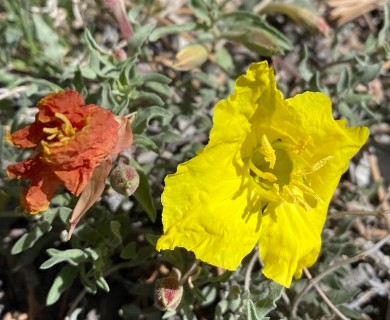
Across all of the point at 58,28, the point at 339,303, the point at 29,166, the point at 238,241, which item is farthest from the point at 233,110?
the point at 58,28

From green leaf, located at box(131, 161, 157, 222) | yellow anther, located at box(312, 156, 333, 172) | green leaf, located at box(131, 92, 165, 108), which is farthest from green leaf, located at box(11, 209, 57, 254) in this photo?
yellow anther, located at box(312, 156, 333, 172)

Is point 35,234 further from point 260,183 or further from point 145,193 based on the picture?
point 260,183

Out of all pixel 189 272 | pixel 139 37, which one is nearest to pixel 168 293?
pixel 189 272

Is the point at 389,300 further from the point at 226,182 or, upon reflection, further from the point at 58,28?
the point at 58,28

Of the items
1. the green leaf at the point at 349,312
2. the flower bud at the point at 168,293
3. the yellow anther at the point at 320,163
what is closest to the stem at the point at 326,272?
the green leaf at the point at 349,312

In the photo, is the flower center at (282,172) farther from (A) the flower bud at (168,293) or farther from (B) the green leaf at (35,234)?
(B) the green leaf at (35,234)

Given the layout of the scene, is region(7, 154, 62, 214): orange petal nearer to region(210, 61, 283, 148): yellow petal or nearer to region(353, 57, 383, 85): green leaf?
region(210, 61, 283, 148): yellow petal
